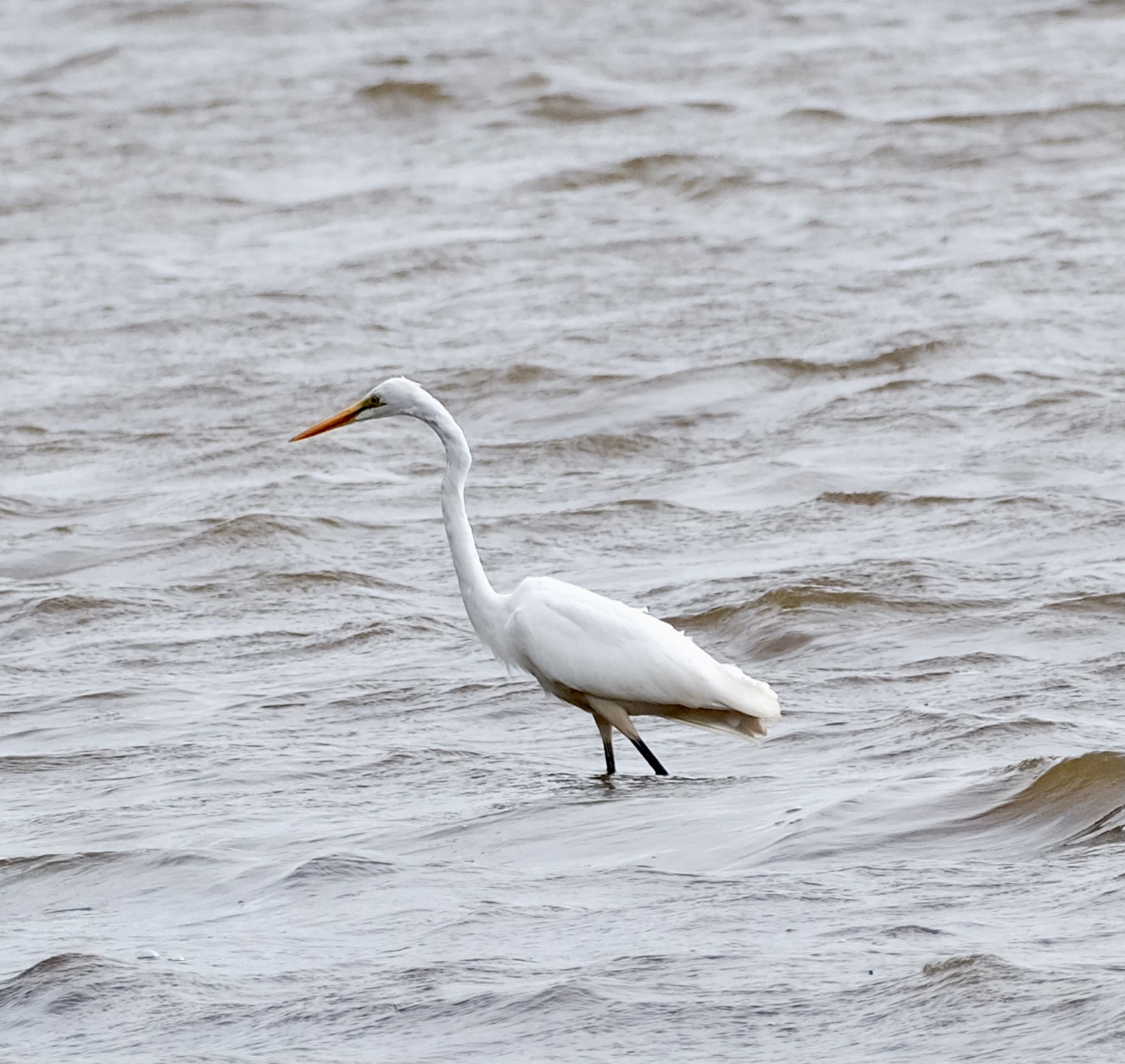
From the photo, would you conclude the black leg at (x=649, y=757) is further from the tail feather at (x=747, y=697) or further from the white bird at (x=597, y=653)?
the tail feather at (x=747, y=697)

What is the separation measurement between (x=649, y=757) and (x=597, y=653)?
1.17ft

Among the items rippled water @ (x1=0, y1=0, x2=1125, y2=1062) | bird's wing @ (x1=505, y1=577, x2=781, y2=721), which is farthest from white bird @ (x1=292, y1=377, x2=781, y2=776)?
rippled water @ (x1=0, y1=0, x2=1125, y2=1062)

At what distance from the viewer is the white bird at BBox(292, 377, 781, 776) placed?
266 inches

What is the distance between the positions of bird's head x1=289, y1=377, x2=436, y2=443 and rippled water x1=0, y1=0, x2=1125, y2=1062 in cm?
99

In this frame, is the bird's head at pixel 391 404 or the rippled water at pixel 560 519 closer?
the rippled water at pixel 560 519

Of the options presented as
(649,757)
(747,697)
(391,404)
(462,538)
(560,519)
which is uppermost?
(391,404)

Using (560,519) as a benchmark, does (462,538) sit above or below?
above

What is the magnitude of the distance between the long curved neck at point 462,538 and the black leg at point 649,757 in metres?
0.57

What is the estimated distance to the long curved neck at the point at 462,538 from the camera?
7094 mm

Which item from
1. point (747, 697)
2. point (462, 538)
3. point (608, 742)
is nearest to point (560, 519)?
point (462, 538)

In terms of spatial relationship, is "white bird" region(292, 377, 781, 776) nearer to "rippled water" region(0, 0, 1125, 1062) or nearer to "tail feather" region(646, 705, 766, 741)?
"tail feather" region(646, 705, 766, 741)

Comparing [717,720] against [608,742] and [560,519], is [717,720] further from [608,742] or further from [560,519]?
[560,519]

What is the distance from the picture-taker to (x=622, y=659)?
22.4 ft

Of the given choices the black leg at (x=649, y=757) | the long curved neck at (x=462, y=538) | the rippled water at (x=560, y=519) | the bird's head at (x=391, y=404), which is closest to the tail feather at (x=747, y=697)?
the rippled water at (x=560, y=519)
